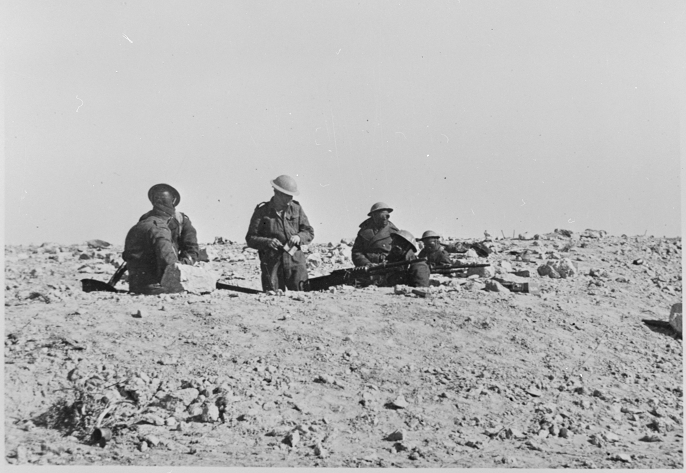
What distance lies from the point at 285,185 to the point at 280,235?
2.14 feet

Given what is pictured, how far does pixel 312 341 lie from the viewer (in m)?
8.48

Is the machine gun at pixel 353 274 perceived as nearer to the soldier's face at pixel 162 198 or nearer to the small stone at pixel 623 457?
the soldier's face at pixel 162 198

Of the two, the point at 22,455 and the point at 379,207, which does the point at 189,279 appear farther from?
the point at 22,455

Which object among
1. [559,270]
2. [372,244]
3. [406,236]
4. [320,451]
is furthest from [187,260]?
[559,270]

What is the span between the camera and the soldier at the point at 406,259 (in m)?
11.2

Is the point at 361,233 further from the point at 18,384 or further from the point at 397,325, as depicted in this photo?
the point at 18,384

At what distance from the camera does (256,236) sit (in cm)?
1080

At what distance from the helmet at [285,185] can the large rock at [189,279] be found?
1403mm

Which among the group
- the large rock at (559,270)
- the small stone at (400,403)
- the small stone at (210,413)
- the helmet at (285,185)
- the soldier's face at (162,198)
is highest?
the helmet at (285,185)

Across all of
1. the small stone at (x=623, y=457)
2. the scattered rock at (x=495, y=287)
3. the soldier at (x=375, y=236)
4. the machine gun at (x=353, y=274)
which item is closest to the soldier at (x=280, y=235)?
the machine gun at (x=353, y=274)

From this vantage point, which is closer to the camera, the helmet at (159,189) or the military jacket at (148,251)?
the military jacket at (148,251)

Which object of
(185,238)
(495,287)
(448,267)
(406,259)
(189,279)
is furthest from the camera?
(448,267)

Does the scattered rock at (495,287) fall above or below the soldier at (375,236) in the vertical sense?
below

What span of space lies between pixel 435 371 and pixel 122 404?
9.71ft
